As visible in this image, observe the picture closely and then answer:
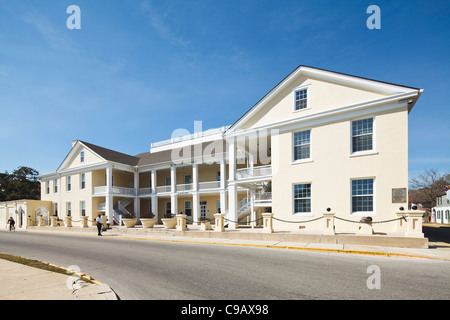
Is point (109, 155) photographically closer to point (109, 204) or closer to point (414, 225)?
point (109, 204)

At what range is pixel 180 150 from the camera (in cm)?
3231

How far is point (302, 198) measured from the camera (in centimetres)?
1647

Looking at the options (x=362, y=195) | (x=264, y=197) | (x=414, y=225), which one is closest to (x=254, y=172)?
(x=264, y=197)

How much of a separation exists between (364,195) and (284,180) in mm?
4730

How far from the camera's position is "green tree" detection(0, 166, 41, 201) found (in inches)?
1954

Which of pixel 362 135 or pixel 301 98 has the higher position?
pixel 301 98

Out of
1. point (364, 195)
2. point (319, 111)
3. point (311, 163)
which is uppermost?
point (319, 111)

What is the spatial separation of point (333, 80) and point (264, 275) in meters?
13.3

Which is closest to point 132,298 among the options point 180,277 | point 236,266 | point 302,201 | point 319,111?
point 180,277

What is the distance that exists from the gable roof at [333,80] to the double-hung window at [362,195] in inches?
202

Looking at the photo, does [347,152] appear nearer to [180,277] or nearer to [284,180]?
[284,180]

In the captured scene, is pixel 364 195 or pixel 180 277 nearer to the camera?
pixel 180 277

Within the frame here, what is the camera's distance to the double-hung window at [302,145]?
54.9ft
